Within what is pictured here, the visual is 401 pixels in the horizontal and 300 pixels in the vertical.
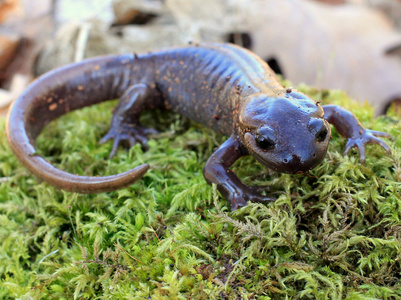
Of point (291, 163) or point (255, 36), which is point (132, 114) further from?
point (255, 36)

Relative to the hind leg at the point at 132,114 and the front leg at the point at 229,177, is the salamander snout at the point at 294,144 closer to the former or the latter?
the front leg at the point at 229,177

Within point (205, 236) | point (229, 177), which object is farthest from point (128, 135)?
point (205, 236)

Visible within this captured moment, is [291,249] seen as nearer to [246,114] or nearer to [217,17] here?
[246,114]

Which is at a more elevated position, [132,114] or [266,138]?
[266,138]

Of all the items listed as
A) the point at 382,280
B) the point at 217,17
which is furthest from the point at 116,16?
the point at 382,280

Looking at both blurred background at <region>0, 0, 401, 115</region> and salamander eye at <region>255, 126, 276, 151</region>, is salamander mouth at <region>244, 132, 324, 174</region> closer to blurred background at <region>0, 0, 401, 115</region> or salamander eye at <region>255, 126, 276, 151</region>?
salamander eye at <region>255, 126, 276, 151</region>

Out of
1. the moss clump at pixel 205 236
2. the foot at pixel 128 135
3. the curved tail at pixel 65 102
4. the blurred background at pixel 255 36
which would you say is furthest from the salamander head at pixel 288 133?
the blurred background at pixel 255 36
